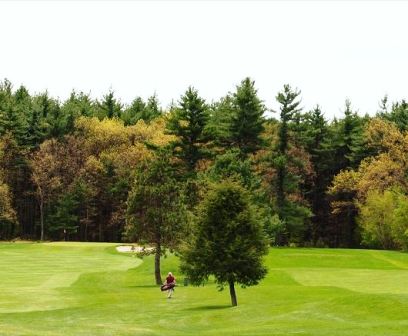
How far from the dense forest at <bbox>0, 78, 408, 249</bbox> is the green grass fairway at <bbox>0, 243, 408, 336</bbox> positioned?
1226cm

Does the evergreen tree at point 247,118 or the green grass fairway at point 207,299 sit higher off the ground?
the evergreen tree at point 247,118

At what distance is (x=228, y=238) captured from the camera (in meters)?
34.0

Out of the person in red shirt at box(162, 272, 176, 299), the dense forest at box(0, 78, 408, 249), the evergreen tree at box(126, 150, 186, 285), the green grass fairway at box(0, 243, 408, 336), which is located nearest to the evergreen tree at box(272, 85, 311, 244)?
the dense forest at box(0, 78, 408, 249)

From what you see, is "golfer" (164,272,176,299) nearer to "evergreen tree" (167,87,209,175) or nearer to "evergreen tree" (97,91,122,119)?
"evergreen tree" (167,87,209,175)

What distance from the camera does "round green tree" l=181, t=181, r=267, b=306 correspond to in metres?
33.9

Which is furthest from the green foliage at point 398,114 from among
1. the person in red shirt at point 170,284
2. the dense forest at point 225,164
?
the person in red shirt at point 170,284

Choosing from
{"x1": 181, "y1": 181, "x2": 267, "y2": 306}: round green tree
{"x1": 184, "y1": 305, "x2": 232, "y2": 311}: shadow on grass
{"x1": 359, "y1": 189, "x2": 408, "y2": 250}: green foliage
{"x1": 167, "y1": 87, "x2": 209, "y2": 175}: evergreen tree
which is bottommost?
{"x1": 184, "y1": 305, "x2": 232, "y2": 311}: shadow on grass

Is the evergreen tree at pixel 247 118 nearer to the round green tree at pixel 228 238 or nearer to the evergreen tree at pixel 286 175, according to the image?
the evergreen tree at pixel 286 175

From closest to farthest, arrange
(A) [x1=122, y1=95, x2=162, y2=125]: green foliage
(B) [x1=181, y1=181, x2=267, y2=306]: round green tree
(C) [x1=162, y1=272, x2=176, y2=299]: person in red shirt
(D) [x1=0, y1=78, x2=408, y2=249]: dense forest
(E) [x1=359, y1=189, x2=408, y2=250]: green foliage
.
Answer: (B) [x1=181, y1=181, x2=267, y2=306]: round green tree, (C) [x1=162, y1=272, x2=176, y2=299]: person in red shirt, (E) [x1=359, y1=189, x2=408, y2=250]: green foliage, (D) [x1=0, y1=78, x2=408, y2=249]: dense forest, (A) [x1=122, y1=95, x2=162, y2=125]: green foliage

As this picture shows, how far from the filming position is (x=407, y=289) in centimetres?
3912

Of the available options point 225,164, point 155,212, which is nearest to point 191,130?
point 225,164

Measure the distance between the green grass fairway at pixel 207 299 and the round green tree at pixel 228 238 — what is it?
1.85 meters

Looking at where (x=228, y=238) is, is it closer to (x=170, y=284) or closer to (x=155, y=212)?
(x=170, y=284)

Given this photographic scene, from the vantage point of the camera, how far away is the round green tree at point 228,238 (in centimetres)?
3388
